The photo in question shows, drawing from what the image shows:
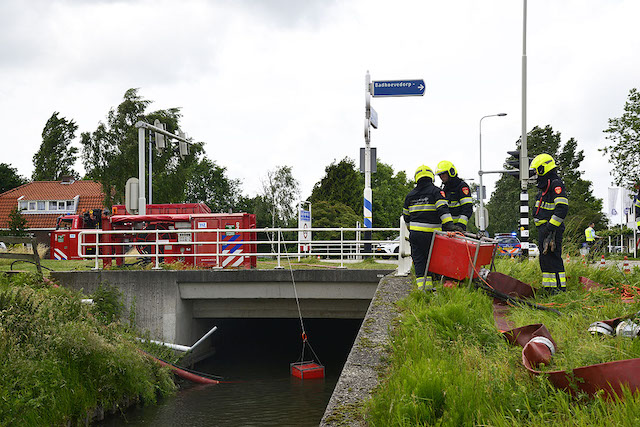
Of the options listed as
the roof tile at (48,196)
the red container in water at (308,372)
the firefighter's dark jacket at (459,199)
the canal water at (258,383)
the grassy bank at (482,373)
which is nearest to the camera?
the grassy bank at (482,373)

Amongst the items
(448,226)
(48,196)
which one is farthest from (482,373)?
(48,196)

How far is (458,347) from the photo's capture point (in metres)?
4.69

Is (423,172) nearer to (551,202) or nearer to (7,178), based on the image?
(551,202)

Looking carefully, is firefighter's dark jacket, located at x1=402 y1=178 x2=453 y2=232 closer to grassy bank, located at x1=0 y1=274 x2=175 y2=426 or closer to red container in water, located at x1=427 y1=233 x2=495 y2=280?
red container in water, located at x1=427 y1=233 x2=495 y2=280

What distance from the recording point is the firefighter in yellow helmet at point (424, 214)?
26.7ft

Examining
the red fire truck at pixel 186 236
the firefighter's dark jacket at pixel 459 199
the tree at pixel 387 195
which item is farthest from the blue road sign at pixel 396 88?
the tree at pixel 387 195

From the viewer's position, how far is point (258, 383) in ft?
40.8

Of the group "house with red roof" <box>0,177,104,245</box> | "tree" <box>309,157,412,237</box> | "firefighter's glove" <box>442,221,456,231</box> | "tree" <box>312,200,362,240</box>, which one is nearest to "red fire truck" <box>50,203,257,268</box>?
"firefighter's glove" <box>442,221,456,231</box>

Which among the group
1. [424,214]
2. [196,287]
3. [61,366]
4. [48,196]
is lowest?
[61,366]

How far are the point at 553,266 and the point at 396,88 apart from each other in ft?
27.6

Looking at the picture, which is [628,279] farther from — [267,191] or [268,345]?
[267,191]

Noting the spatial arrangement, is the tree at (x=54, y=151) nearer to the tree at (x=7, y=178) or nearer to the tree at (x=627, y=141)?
the tree at (x=7, y=178)

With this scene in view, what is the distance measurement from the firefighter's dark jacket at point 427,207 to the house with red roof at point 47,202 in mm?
47637

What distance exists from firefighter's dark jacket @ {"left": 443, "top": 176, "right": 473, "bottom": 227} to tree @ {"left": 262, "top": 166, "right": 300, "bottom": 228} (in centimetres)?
4707
